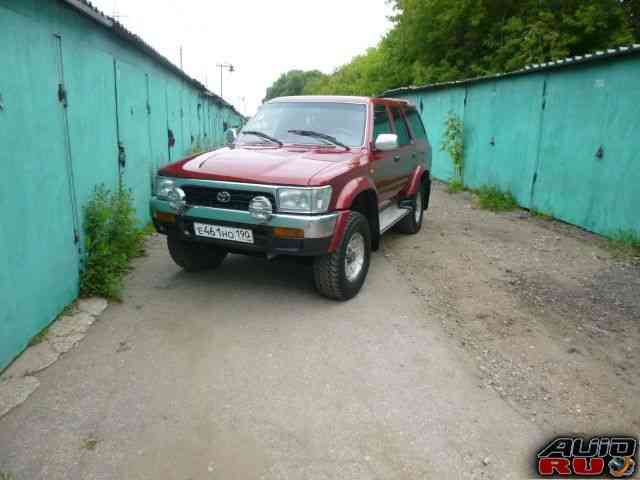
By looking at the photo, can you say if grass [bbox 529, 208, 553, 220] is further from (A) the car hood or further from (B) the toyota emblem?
(B) the toyota emblem

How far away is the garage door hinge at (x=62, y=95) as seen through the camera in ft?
12.9

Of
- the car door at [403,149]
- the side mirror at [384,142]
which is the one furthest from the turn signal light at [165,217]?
the car door at [403,149]

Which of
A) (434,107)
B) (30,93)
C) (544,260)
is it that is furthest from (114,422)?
(434,107)

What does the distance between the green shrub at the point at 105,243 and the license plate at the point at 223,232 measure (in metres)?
1.01

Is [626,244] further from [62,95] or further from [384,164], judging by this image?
[62,95]

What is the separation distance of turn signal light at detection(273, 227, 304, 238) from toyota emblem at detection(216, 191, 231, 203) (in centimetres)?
52

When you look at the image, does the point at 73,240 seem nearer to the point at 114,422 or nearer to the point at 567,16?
the point at 114,422

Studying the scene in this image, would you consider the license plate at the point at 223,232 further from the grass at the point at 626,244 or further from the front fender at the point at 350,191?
the grass at the point at 626,244

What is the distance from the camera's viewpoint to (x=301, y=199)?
379 centimetres

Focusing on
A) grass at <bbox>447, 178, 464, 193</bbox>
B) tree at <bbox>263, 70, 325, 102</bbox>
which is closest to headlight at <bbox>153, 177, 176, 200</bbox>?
grass at <bbox>447, 178, 464, 193</bbox>

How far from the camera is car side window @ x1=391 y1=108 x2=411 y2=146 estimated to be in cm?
613

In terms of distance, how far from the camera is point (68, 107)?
410cm

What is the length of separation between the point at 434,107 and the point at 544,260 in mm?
9361

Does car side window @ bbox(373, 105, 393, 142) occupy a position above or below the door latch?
above
